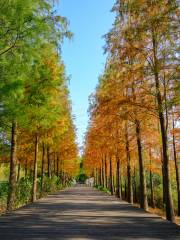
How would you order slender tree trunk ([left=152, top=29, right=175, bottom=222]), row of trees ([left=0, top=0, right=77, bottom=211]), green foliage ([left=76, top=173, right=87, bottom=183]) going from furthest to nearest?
green foliage ([left=76, top=173, right=87, bottom=183]), slender tree trunk ([left=152, top=29, right=175, bottom=222]), row of trees ([left=0, top=0, right=77, bottom=211])

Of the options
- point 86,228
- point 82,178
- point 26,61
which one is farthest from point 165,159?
point 82,178

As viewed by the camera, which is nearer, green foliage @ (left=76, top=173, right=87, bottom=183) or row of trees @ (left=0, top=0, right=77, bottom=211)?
row of trees @ (left=0, top=0, right=77, bottom=211)

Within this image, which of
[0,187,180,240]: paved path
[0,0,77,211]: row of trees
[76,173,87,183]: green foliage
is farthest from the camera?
[76,173,87,183]: green foliage

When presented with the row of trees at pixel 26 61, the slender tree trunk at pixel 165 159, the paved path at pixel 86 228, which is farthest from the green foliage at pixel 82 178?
the paved path at pixel 86 228

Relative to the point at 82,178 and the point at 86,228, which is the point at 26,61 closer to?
the point at 86,228

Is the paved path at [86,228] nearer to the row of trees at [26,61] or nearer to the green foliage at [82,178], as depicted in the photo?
the row of trees at [26,61]

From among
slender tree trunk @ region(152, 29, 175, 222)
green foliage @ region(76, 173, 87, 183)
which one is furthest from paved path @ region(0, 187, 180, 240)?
green foliage @ region(76, 173, 87, 183)

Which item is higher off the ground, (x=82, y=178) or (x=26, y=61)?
(x=26, y=61)

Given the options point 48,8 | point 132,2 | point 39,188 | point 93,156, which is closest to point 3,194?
point 39,188

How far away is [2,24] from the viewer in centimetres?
984

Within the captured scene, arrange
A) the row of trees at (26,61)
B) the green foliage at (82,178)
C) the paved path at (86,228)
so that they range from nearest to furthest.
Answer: the paved path at (86,228) < the row of trees at (26,61) < the green foliage at (82,178)

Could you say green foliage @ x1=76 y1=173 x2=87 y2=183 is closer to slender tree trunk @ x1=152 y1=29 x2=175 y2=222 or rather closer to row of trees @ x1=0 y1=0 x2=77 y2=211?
row of trees @ x1=0 y1=0 x2=77 y2=211

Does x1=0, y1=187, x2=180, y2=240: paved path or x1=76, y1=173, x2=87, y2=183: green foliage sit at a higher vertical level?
x1=76, y1=173, x2=87, y2=183: green foliage

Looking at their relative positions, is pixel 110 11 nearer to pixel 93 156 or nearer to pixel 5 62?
pixel 5 62
